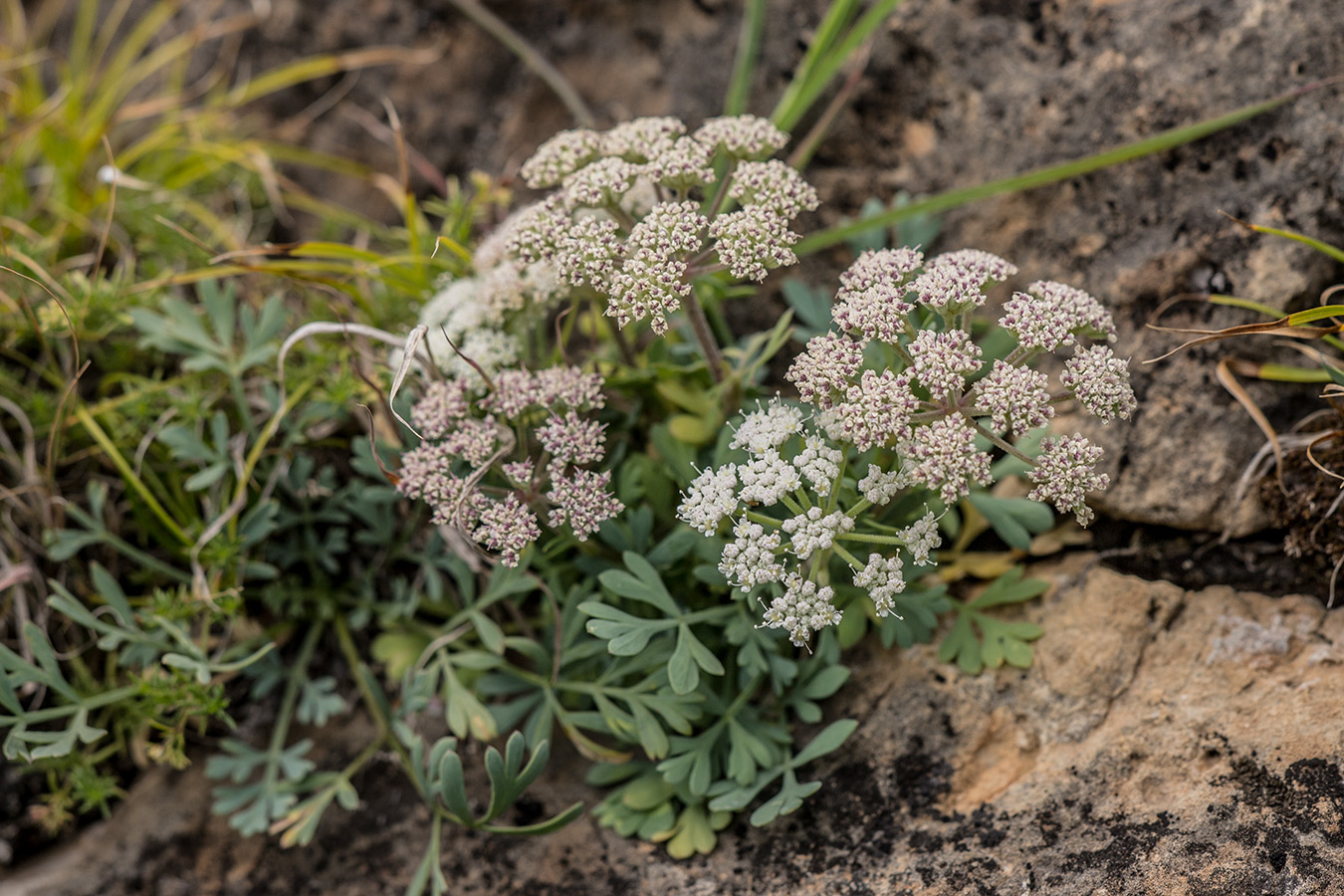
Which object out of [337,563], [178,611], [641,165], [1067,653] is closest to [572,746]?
[337,563]

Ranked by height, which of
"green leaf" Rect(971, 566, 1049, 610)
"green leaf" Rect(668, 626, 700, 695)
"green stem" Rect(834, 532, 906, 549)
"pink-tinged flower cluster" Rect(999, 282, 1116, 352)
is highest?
"pink-tinged flower cluster" Rect(999, 282, 1116, 352)

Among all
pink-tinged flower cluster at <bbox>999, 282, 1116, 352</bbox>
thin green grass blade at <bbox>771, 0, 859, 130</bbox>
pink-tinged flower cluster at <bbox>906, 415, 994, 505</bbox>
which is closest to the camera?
pink-tinged flower cluster at <bbox>906, 415, 994, 505</bbox>

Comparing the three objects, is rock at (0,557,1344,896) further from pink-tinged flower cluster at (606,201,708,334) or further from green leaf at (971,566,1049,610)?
pink-tinged flower cluster at (606,201,708,334)

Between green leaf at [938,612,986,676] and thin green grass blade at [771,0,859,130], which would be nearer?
green leaf at [938,612,986,676]

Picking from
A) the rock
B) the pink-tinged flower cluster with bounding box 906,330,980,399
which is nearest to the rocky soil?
the rock

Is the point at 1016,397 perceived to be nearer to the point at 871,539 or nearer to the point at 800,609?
the point at 871,539

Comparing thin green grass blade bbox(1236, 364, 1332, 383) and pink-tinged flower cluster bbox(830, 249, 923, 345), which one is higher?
pink-tinged flower cluster bbox(830, 249, 923, 345)

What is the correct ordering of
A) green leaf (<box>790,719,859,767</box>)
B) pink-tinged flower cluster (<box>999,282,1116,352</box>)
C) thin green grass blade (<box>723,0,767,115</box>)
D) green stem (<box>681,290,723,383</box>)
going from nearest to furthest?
pink-tinged flower cluster (<box>999,282,1116,352</box>), green leaf (<box>790,719,859,767</box>), green stem (<box>681,290,723,383</box>), thin green grass blade (<box>723,0,767,115</box>)
